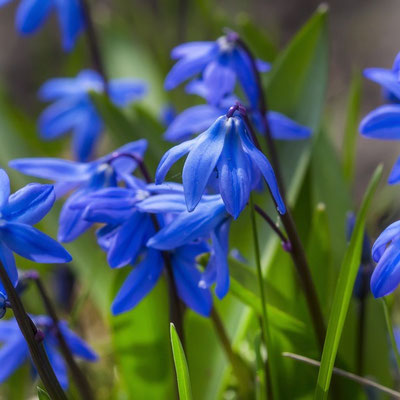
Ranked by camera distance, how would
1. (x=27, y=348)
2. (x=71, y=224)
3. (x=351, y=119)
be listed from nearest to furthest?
(x=71, y=224) < (x=27, y=348) < (x=351, y=119)

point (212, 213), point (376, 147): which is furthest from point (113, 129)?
point (376, 147)

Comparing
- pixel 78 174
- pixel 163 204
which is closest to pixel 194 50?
pixel 78 174

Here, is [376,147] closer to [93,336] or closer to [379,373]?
[93,336]

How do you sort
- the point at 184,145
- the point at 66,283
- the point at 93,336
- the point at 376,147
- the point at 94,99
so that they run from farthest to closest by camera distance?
the point at 376,147, the point at 93,336, the point at 66,283, the point at 94,99, the point at 184,145

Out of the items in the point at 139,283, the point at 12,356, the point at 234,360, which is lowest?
the point at 234,360

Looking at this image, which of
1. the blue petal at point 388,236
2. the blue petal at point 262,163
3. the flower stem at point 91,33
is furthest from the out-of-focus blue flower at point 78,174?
the flower stem at point 91,33

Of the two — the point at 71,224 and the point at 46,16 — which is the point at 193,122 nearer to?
the point at 71,224
